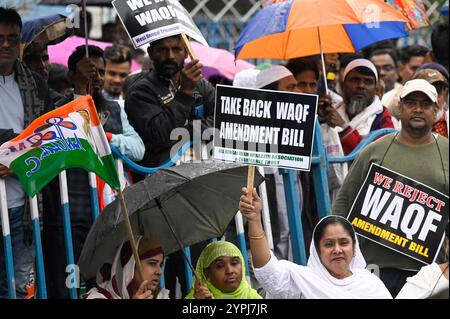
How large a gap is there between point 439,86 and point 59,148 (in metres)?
3.43

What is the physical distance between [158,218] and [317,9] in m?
2.08

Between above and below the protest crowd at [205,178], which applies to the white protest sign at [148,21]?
above

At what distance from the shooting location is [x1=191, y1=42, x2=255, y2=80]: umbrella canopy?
11320 mm

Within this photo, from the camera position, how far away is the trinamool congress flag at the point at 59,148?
6992mm

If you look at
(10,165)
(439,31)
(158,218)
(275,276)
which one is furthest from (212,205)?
(439,31)

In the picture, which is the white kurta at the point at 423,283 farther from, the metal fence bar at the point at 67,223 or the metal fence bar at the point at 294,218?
the metal fence bar at the point at 67,223

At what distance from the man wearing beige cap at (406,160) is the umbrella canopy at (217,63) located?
3359 mm

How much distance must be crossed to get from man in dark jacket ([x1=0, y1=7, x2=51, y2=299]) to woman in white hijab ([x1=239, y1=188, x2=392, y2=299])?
1519mm

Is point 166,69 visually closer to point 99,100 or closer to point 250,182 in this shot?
point 99,100

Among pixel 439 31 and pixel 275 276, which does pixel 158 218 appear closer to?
pixel 275 276

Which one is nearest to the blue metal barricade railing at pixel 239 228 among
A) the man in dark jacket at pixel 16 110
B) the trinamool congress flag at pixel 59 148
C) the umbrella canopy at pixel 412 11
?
the man in dark jacket at pixel 16 110

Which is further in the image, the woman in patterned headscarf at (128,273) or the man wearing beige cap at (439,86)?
the man wearing beige cap at (439,86)

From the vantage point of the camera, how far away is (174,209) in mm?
7539

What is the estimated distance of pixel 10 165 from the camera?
23.1ft
